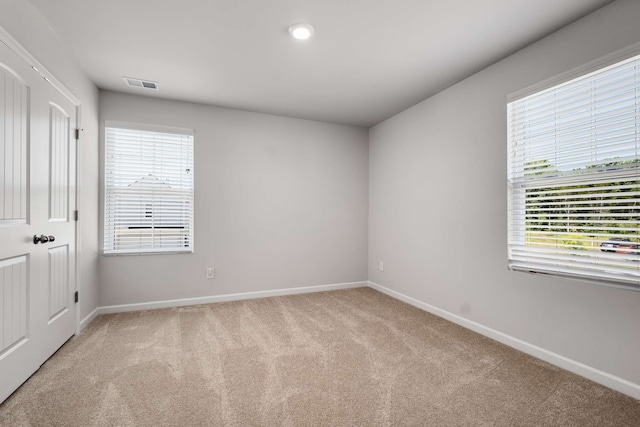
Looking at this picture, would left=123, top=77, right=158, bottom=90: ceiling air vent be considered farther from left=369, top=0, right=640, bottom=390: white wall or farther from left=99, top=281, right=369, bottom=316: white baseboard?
left=369, top=0, right=640, bottom=390: white wall

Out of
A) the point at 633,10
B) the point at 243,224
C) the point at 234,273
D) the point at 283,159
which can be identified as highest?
the point at 633,10

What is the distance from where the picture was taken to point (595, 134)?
2.14 meters

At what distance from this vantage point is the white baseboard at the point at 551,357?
198 cm

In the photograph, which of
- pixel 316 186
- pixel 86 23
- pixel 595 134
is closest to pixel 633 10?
pixel 595 134

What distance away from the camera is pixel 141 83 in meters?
3.26

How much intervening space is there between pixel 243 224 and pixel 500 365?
3130mm

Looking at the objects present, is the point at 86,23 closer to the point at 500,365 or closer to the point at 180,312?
the point at 180,312

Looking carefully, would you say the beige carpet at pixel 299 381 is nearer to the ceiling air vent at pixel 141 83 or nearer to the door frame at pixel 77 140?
the door frame at pixel 77 140

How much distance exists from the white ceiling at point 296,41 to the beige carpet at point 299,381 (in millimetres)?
2532

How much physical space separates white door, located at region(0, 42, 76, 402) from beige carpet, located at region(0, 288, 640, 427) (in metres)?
0.23

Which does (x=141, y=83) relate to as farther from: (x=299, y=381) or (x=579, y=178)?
(x=579, y=178)

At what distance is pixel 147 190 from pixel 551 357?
4.26m

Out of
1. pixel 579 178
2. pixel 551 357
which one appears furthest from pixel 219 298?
pixel 579 178

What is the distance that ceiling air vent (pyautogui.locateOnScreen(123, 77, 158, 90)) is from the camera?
319 centimetres
